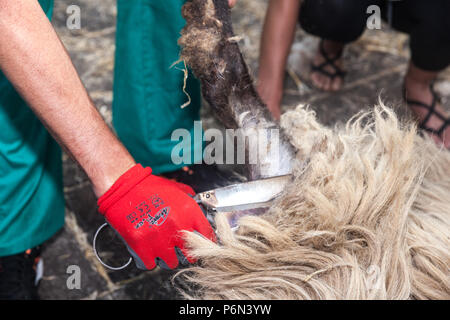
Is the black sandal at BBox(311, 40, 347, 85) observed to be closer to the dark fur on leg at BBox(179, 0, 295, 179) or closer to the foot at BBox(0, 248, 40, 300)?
the dark fur on leg at BBox(179, 0, 295, 179)

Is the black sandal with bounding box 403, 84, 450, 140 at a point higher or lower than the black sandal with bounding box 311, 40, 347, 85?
lower

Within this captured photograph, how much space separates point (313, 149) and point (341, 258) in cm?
25

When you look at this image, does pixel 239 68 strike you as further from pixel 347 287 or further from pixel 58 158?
pixel 58 158

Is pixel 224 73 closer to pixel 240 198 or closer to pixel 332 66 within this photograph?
pixel 240 198

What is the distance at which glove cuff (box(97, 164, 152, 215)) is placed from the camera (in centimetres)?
91

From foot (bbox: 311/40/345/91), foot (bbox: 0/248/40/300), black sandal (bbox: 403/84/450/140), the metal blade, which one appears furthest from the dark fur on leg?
foot (bbox: 311/40/345/91)

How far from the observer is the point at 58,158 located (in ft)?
4.24

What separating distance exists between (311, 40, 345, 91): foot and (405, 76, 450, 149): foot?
30 centimetres

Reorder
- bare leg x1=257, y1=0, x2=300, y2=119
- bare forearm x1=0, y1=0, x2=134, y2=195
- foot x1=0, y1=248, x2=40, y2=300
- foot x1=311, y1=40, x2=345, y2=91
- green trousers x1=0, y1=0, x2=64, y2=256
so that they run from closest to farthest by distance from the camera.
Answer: bare forearm x1=0, y1=0, x2=134, y2=195, green trousers x1=0, y1=0, x2=64, y2=256, foot x1=0, y1=248, x2=40, y2=300, bare leg x1=257, y1=0, x2=300, y2=119, foot x1=311, y1=40, x2=345, y2=91

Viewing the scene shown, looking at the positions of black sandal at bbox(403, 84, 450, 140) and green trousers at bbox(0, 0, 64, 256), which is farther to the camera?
black sandal at bbox(403, 84, 450, 140)

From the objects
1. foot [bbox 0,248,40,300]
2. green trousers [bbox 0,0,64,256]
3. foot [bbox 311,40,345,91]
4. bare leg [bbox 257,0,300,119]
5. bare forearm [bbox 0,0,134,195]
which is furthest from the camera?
foot [bbox 311,40,345,91]

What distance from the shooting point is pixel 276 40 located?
1.73m

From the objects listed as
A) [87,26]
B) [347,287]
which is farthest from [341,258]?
[87,26]

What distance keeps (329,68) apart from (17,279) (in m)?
1.46
